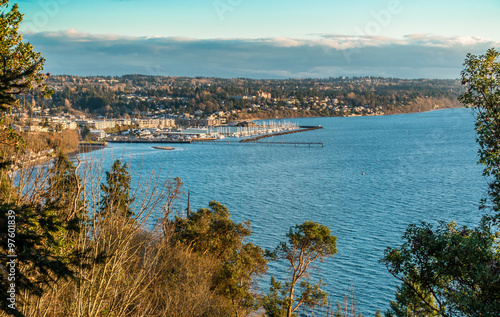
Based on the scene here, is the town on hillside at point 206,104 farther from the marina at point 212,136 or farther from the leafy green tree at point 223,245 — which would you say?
the leafy green tree at point 223,245

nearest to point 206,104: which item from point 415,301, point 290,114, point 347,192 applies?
point 290,114

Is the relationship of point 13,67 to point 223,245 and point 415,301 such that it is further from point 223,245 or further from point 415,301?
point 223,245

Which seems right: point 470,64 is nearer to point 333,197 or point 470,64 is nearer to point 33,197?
point 33,197

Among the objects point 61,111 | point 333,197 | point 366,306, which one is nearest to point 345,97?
point 61,111

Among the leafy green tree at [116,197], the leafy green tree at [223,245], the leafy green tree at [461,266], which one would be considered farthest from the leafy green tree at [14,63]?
the leafy green tree at [223,245]

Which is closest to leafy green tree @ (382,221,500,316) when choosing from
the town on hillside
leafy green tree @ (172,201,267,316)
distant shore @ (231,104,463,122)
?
leafy green tree @ (172,201,267,316)
